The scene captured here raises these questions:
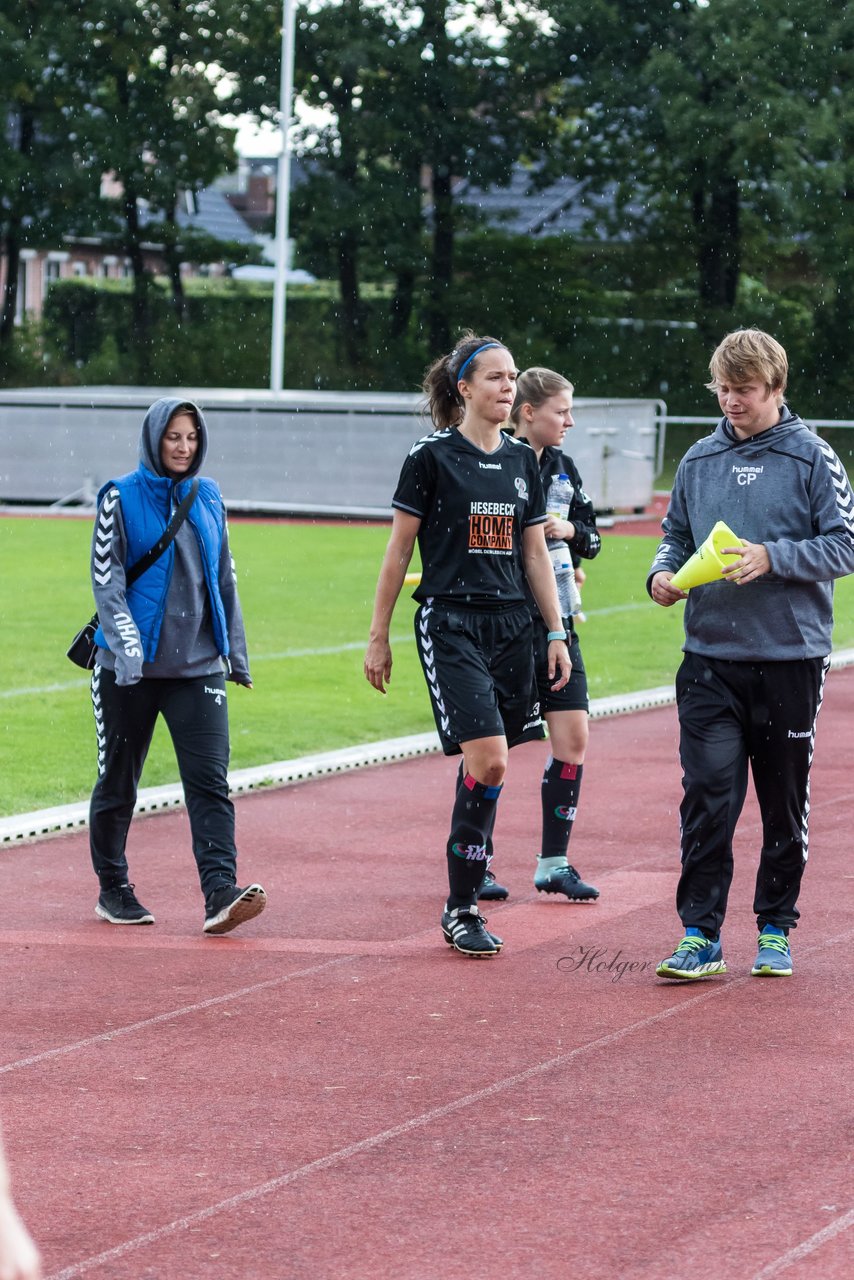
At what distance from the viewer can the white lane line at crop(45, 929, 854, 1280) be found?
3.87m

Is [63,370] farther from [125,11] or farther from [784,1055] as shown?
[784,1055]

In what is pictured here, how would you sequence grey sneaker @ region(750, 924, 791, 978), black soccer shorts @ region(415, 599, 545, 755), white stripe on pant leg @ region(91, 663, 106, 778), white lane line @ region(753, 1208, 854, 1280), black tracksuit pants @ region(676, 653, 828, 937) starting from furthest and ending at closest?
white stripe on pant leg @ region(91, 663, 106, 778) < black soccer shorts @ region(415, 599, 545, 755) < grey sneaker @ region(750, 924, 791, 978) < black tracksuit pants @ region(676, 653, 828, 937) < white lane line @ region(753, 1208, 854, 1280)

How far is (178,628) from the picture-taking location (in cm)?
681

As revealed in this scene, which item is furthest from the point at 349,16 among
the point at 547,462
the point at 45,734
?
the point at 547,462

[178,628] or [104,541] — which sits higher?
[104,541]

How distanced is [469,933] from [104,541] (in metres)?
1.83

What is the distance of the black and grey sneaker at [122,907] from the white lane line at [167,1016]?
89 centimetres

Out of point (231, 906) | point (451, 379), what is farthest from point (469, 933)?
point (451, 379)

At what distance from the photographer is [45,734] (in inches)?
447

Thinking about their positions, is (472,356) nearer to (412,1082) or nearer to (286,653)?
(412,1082)

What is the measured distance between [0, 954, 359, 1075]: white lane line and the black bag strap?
151 cm

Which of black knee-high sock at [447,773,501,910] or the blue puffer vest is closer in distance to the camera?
black knee-high sock at [447,773,501,910]

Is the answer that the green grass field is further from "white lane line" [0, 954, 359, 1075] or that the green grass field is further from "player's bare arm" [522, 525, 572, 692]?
"player's bare arm" [522, 525, 572, 692]

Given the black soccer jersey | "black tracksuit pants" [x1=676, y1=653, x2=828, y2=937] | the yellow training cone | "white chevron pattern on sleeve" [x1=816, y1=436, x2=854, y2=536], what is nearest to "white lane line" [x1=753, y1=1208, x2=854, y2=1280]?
"black tracksuit pants" [x1=676, y1=653, x2=828, y2=937]
